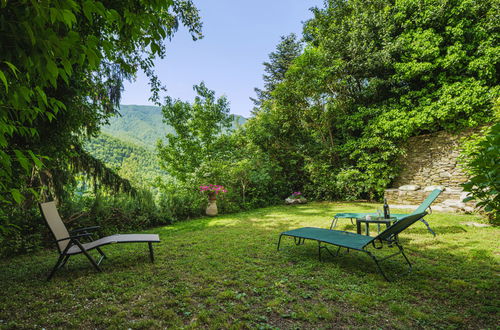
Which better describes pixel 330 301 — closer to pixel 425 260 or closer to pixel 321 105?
pixel 425 260

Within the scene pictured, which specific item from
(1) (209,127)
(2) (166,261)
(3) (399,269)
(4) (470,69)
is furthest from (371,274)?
(1) (209,127)

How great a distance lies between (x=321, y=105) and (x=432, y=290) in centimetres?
993

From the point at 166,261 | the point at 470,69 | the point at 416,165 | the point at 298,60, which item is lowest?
the point at 166,261

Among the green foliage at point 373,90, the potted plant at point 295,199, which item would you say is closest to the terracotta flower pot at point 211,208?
the potted plant at point 295,199

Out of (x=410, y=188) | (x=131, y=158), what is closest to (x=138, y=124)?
(x=131, y=158)

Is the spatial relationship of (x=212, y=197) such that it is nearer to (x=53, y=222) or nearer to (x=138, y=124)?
(x=53, y=222)

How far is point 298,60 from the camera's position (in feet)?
36.7

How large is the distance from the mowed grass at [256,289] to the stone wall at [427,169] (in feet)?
14.7

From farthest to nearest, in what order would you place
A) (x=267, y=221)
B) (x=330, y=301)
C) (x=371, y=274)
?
(x=267, y=221), (x=371, y=274), (x=330, y=301)

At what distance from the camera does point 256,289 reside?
8.66 ft

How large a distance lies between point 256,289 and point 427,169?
32.6 feet

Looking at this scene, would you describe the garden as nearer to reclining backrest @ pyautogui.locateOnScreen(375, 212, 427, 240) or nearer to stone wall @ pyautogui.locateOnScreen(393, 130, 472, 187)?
stone wall @ pyautogui.locateOnScreen(393, 130, 472, 187)

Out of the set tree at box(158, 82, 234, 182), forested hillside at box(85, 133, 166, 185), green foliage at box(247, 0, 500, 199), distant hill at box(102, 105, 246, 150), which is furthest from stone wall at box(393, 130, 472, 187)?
distant hill at box(102, 105, 246, 150)

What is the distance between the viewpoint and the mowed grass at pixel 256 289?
208 cm
